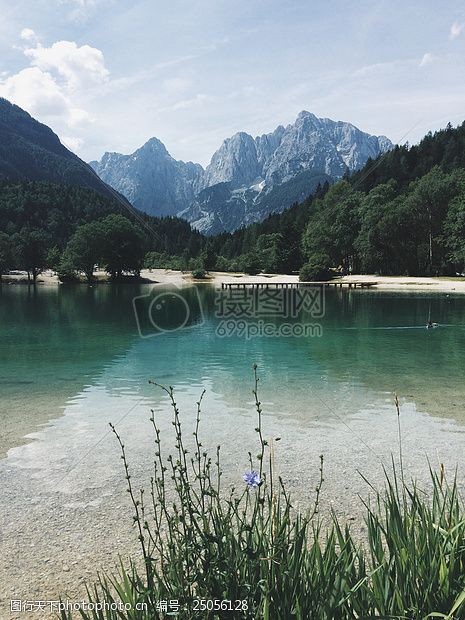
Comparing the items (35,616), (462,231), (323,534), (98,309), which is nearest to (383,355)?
(323,534)

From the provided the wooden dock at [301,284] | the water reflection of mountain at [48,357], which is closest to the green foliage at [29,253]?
the wooden dock at [301,284]

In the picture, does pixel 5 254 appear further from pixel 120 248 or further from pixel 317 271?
pixel 317 271

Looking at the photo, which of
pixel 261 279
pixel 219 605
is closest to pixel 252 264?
pixel 261 279

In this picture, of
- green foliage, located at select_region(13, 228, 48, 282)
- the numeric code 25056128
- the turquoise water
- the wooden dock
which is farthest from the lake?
green foliage, located at select_region(13, 228, 48, 282)

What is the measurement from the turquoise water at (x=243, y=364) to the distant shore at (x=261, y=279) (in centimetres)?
4066

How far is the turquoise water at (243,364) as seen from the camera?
49.7 feet

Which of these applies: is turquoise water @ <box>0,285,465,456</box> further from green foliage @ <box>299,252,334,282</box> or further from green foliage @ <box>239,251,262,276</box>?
green foliage @ <box>239,251,262,276</box>

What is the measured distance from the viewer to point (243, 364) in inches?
890

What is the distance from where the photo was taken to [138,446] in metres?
10.6

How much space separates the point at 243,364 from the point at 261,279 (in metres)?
87.6

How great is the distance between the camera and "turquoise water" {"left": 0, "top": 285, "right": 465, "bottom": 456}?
15148 mm

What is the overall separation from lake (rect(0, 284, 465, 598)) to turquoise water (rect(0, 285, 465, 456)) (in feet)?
0.29

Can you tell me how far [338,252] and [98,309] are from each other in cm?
6814

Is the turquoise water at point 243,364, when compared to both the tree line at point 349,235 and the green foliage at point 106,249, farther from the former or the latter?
the green foliage at point 106,249
